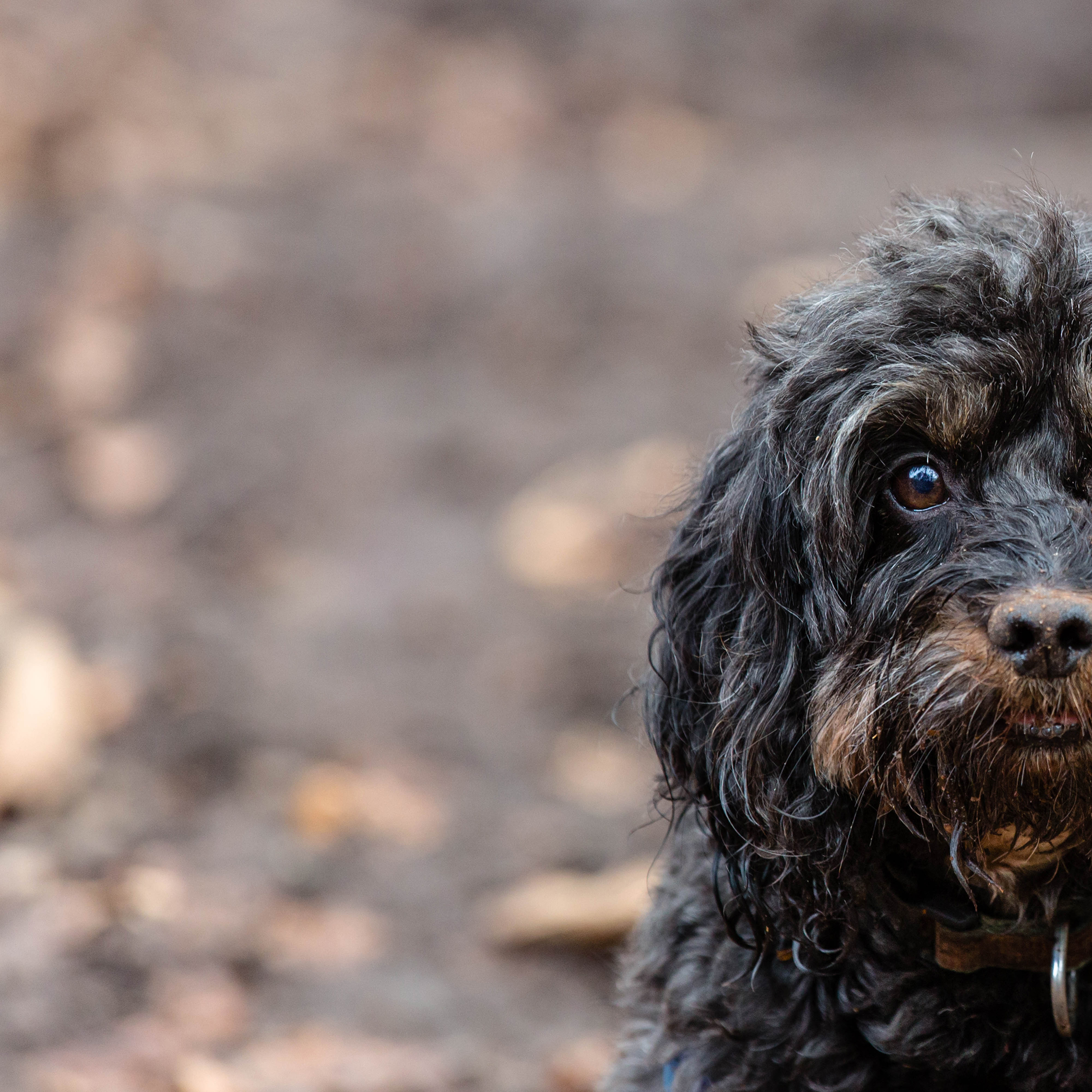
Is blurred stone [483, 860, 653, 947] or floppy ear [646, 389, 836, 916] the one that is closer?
floppy ear [646, 389, 836, 916]

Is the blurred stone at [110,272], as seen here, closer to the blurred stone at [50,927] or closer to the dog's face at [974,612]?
the blurred stone at [50,927]

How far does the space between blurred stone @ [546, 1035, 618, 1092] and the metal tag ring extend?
4.41ft

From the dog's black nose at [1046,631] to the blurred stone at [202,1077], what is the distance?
2105 mm

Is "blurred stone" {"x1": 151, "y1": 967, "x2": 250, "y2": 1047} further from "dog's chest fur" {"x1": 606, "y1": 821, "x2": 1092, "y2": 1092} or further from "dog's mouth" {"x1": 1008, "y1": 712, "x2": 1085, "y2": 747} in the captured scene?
"dog's mouth" {"x1": 1008, "y1": 712, "x2": 1085, "y2": 747}

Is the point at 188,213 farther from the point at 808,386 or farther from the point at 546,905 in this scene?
the point at 808,386

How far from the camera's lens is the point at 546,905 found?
165 inches

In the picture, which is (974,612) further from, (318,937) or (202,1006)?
(318,937)

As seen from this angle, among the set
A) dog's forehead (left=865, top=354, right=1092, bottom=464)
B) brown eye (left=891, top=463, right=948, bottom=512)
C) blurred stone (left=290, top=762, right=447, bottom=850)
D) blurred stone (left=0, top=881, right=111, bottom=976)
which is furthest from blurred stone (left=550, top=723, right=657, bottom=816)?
dog's forehead (left=865, top=354, right=1092, bottom=464)

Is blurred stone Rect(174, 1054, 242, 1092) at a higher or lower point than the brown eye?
lower

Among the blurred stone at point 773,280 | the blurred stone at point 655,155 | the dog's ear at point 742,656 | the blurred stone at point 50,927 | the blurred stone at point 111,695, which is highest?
the blurred stone at point 655,155

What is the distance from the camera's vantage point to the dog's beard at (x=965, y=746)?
2.10 m

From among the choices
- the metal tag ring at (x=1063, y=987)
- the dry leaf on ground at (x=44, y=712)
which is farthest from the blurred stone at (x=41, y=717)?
the metal tag ring at (x=1063, y=987)

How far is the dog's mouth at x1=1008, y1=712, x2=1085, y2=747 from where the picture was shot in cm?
209

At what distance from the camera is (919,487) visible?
243 cm
